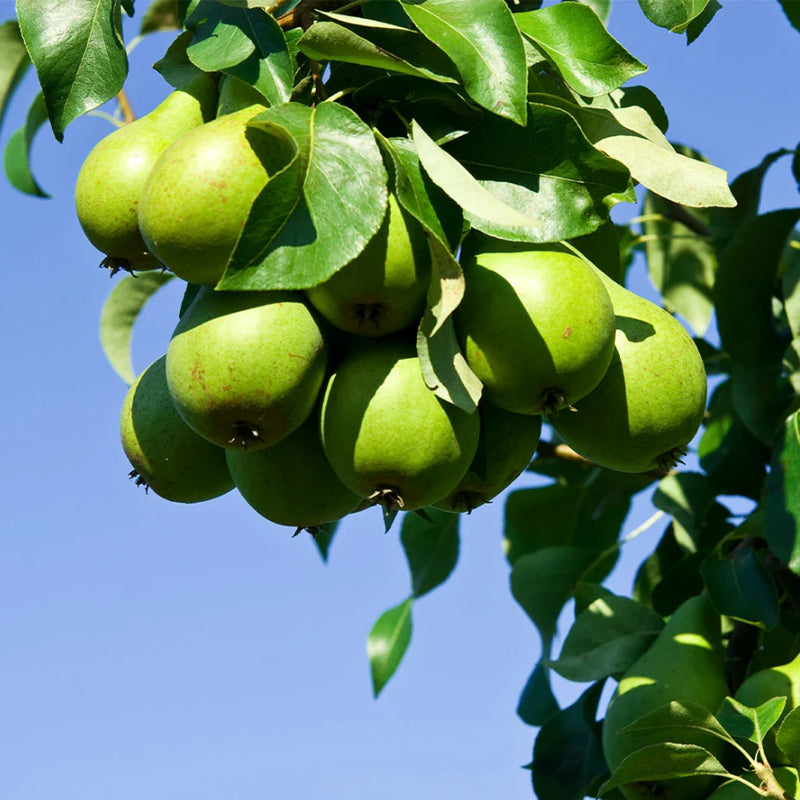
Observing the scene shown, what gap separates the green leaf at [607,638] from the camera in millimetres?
2354

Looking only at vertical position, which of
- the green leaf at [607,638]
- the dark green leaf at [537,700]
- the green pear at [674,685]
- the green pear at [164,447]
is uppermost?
the green pear at [164,447]

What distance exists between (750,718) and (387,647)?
1408mm

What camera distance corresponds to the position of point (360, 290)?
1305mm

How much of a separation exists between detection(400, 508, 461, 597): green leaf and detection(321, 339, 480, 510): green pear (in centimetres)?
166

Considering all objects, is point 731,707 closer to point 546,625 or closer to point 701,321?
point 546,625

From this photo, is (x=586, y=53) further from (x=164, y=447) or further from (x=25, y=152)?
(x=25, y=152)

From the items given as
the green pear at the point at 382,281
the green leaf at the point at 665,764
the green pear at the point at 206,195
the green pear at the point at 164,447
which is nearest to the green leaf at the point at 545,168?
the green pear at the point at 382,281

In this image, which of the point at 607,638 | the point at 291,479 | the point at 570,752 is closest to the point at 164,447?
the point at 291,479

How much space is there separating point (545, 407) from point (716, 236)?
1.80 meters

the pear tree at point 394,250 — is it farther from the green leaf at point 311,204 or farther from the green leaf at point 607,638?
the green leaf at point 607,638

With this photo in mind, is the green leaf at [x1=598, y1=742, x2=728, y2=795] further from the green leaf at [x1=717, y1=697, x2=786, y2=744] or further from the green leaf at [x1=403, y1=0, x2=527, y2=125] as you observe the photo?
the green leaf at [x1=403, y1=0, x2=527, y2=125]

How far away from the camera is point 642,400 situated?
4.86 feet

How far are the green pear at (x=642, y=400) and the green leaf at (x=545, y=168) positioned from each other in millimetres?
183

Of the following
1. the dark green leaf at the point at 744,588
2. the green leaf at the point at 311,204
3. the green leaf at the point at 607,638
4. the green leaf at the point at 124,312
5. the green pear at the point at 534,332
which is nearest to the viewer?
the green leaf at the point at 311,204
